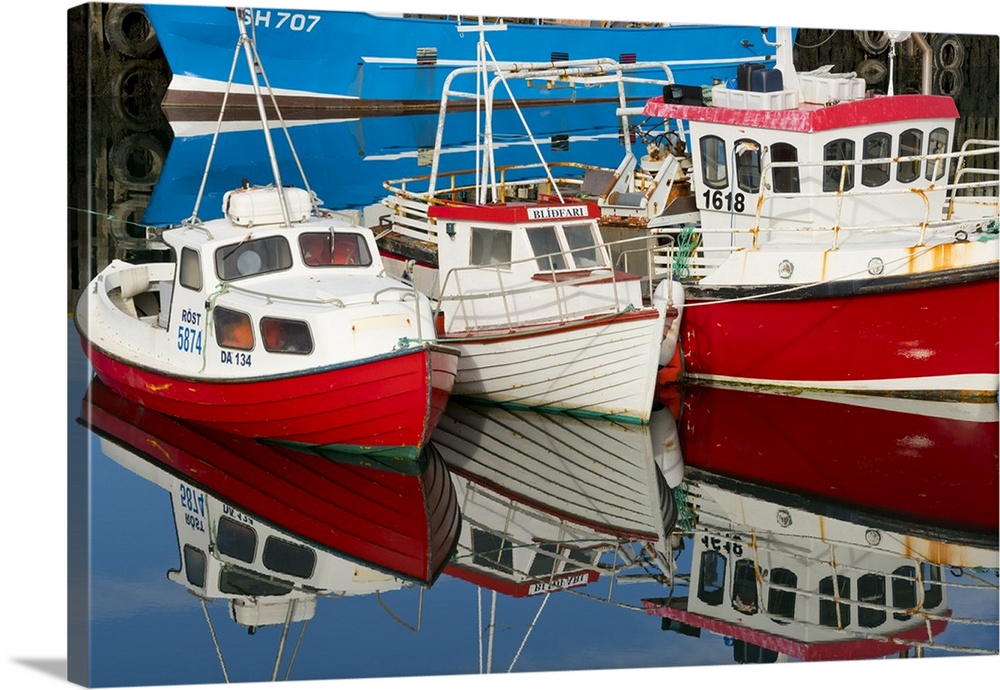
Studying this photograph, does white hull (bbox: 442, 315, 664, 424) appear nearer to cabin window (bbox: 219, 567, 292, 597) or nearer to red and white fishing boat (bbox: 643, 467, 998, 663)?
red and white fishing boat (bbox: 643, 467, 998, 663)

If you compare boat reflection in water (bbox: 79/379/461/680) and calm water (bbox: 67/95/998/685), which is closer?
calm water (bbox: 67/95/998/685)

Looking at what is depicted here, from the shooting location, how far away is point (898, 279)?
60.2 ft

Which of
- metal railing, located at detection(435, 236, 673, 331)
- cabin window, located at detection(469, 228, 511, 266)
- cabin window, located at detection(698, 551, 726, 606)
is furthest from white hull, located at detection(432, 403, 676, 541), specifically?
cabin window, located at detection(469, 228, 511, 266)

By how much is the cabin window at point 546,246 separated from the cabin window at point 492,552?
392cm

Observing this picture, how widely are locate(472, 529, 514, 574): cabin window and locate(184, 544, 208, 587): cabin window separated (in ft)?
6.33

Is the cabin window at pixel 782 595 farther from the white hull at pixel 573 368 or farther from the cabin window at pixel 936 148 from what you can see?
the cabin window at pixel 936 148

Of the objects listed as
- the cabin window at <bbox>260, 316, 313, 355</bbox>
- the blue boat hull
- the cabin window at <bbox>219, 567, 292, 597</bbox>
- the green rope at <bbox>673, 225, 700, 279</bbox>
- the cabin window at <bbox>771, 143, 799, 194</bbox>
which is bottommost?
the cabin window at <bbox>219, 567, 292, 597</bbox>

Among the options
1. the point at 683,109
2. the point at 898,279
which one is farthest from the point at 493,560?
the point at 683,109

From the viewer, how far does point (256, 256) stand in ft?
56.0

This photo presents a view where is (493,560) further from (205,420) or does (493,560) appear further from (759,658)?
(205,420)

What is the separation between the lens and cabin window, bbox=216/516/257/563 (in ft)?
46.9

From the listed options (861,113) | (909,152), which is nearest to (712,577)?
(861,113)

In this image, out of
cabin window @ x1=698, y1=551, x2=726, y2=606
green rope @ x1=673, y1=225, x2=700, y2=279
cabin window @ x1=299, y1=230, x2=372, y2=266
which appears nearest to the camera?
cabin window @ x1=698, y1=551, x2=726, y2=606

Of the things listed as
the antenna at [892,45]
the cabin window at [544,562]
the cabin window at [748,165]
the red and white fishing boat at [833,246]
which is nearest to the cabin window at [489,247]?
the red and white fishing boat at [833,246]
